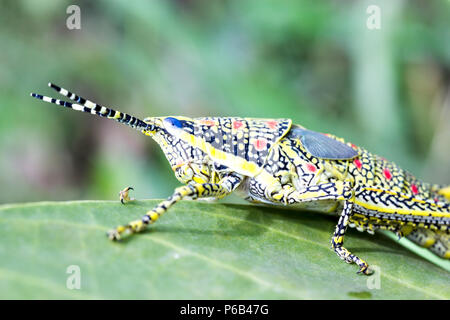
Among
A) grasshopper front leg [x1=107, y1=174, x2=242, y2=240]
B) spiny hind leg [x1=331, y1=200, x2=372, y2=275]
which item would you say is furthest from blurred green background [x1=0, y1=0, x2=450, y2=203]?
spiny hind leg [x1=331, y1=200, x2=372, y2=275]

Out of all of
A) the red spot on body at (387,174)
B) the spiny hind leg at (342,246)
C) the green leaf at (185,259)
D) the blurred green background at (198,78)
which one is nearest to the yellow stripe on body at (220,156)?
the green leaf at (185,259)

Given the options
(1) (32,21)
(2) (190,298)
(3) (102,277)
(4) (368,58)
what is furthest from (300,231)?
(1) (32,21)

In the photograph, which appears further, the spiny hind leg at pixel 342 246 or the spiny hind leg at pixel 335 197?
the spiny hind leg at pixel 335 197

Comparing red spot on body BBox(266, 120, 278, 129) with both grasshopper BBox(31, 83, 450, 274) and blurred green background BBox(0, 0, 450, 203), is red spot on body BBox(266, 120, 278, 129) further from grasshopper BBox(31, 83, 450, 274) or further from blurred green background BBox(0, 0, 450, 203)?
blurred green background BBox(0, 0, 450, 203)

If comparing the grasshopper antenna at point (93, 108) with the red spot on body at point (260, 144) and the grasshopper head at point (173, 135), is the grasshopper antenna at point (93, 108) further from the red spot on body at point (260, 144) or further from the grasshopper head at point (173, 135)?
the red spot on body at point (260, 144)

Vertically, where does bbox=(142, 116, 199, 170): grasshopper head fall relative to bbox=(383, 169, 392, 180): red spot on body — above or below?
above

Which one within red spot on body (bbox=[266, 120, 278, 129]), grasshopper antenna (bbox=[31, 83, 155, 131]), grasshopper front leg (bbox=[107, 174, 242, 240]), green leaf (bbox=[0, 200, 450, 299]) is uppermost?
grasshopper antenna (bbox=[31, 83, 155, 131])
